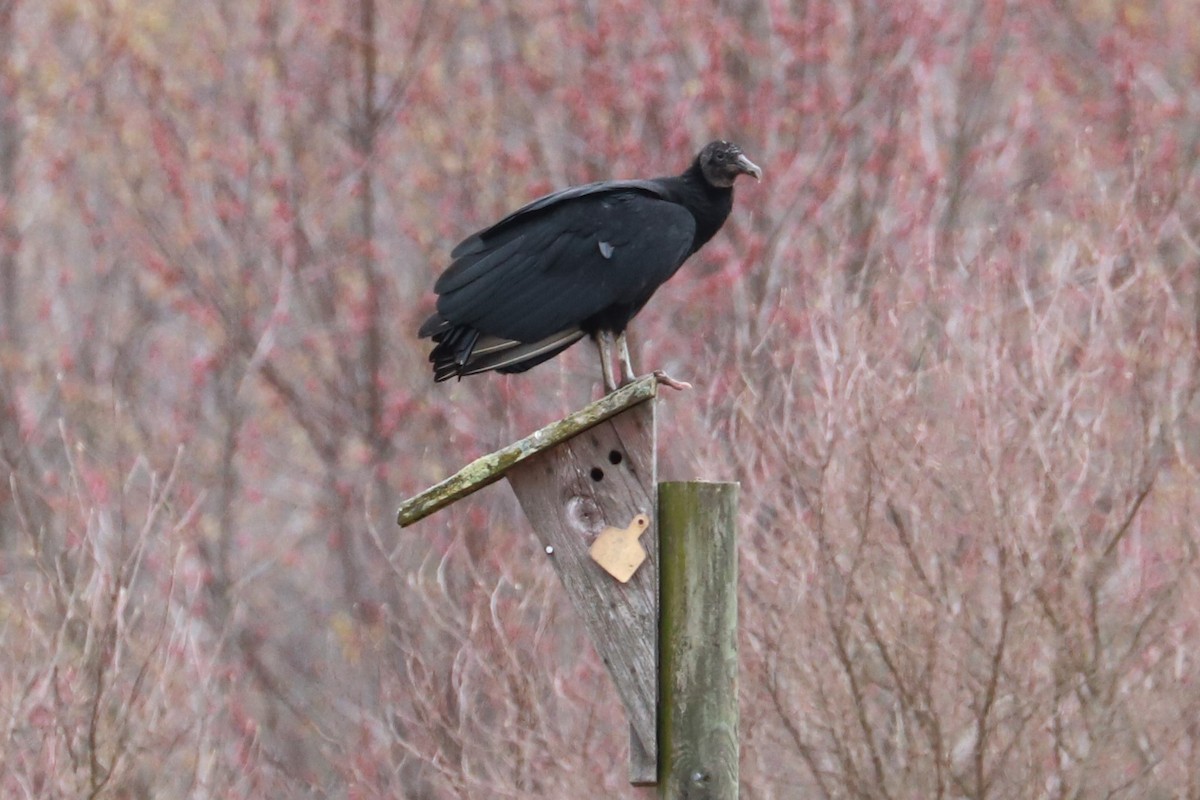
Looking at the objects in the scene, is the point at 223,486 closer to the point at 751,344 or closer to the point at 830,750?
the point at 751,344

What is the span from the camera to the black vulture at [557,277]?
372cm

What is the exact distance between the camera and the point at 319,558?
42.4 ft

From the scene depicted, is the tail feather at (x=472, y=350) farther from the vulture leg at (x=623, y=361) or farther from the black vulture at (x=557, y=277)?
the vulture leg at (x=623, y=361)

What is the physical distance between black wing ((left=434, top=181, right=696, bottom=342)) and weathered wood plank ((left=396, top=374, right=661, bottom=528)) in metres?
0.49

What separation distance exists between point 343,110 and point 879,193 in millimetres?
3531

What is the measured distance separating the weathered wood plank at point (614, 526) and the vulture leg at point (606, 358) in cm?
52

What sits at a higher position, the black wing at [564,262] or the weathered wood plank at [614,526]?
the black wing at [564,262]

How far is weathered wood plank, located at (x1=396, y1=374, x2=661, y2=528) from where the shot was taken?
10.5 ft

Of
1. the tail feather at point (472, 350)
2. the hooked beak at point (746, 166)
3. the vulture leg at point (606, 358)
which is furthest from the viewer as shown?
the hooked beak at point (746, 166)

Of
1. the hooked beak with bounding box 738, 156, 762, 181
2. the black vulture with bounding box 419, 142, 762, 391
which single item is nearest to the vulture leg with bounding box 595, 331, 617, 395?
the black vulture with bounding box 419, 142, 762, 391

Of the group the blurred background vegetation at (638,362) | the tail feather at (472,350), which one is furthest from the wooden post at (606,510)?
the blurred background vegetation at (638,362)

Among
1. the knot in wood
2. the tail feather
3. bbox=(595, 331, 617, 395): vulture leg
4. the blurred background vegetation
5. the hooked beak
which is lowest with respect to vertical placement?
the knot in wood

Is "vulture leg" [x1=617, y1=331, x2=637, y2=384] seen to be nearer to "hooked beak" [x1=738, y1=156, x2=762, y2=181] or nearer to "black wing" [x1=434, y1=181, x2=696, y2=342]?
"black wing" [x1=434, y1=181, x2=696, y2=342]

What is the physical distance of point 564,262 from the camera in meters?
3.89
